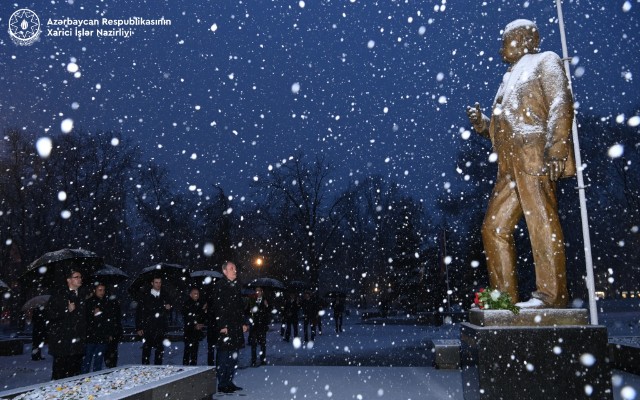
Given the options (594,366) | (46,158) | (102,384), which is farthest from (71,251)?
(46,158)

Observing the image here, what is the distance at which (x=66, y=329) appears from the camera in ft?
22.9

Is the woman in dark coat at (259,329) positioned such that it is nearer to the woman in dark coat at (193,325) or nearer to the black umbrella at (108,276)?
the woman in dark coat at (193,325)

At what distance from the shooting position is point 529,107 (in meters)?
5.09

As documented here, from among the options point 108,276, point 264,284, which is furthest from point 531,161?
point 264,284

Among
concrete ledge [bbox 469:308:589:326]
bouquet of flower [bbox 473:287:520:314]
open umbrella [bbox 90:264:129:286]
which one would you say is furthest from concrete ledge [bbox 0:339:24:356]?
concrete ledge [bbox 469:308:589:326]

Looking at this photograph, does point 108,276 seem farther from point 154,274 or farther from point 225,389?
point 225,389

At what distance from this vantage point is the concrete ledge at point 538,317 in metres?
4.53

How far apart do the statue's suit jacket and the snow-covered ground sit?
3504 millimetres

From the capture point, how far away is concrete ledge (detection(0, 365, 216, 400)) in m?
4.76

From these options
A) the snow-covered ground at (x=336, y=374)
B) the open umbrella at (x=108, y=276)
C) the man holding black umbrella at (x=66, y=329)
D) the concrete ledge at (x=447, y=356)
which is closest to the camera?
the man holding black umbrella at (x=66, y=329)

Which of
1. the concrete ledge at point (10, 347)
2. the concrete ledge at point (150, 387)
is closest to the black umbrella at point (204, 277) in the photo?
the concrete ledge at point (10, 347)

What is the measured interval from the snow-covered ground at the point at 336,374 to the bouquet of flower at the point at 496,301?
2.39 meters

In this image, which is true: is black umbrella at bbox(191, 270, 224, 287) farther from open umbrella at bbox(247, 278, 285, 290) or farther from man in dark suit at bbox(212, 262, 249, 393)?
man in dark suit at bbox(212, 262, 249, 393)

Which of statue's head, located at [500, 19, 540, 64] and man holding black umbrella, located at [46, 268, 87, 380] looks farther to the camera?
man holding black umbrella, located at [46, 268, 87, 380]
